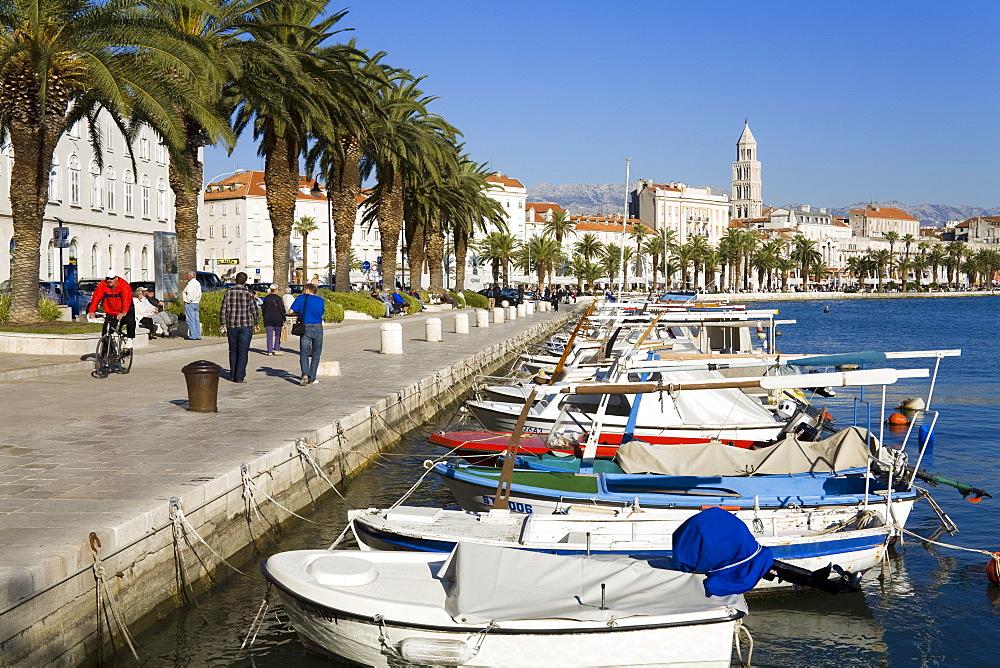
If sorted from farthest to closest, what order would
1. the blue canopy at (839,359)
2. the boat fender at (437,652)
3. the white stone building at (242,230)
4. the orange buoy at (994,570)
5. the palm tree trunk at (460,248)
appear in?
the white stone building at (242,230) < the palm tree trunk at (460,248) < the orange buoy at (994,570) < the blue canopy at (839,359) < the boat fender at (437,652)

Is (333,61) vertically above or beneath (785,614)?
above

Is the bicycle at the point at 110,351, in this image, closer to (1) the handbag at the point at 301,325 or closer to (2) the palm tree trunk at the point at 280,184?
(1) the handbag at the point at 301,325

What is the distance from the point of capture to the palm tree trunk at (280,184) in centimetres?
3506

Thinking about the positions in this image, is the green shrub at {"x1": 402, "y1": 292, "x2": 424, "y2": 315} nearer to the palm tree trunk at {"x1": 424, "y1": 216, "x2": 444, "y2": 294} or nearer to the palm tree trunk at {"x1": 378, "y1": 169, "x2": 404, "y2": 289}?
the palm tree trunk at {"x1": 378, "y1": 169, "x2": 404, "y2": 289}

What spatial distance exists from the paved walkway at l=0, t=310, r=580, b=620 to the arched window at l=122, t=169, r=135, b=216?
35466mm

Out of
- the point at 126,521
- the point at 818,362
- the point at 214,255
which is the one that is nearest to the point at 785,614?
the point at 818,362

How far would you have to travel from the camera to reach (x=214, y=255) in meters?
117

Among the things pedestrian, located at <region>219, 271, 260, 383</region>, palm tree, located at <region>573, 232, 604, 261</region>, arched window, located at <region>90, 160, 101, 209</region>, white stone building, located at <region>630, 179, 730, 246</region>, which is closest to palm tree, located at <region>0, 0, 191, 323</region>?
pedestrian, located at <region>219, 271, 260, 383</region>

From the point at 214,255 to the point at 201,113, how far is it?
322ft

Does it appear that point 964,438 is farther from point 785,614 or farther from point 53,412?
point 53,412

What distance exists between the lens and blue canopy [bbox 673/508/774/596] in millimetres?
7328

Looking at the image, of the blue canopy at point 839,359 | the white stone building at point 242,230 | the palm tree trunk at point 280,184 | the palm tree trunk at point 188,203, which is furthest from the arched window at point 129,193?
the white stone building at point 242,230

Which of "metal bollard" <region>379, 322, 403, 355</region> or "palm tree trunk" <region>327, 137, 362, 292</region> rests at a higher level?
"palm tree trunk" <region>327, 137, 362, 292</region>

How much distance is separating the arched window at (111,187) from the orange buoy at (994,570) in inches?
2040
